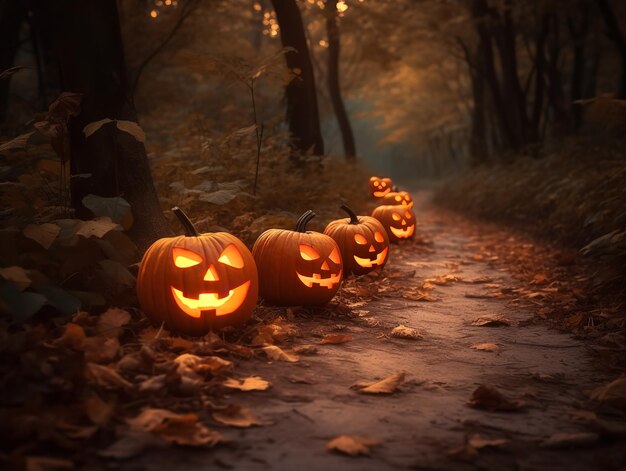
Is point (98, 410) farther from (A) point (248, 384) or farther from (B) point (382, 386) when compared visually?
(B) point (382, 386)

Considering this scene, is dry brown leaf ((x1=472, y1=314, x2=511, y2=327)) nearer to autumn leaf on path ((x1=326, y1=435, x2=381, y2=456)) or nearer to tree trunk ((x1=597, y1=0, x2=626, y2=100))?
autumn leaf on path ((x1=326, y1=435, x2=381, y2=456))

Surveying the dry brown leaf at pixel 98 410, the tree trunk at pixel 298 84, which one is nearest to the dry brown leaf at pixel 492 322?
the dry brown leaf at pixel 98 410

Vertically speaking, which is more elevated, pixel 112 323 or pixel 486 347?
pixel 112 323

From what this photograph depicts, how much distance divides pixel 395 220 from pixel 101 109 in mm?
5832

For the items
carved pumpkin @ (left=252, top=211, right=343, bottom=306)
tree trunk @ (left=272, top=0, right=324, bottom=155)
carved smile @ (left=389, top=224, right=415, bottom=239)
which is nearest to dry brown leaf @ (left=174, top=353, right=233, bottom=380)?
carved pumpkin @ (left=252, top=211, right=343, bottom=306)

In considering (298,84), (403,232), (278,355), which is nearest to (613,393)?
(278,355)

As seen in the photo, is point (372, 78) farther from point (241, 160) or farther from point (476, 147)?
point (241, 160)

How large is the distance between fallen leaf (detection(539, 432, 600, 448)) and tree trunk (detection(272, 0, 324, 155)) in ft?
27.1

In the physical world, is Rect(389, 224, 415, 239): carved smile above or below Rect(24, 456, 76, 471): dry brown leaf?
below

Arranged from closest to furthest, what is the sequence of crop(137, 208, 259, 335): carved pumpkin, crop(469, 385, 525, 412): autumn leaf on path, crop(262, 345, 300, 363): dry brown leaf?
crop(469, 385, 525, 412): autumn leaf on path < crop(262, 345, 300, 363): dry brown leaf < crop(137, 208, 259, 335): carved pumpkin

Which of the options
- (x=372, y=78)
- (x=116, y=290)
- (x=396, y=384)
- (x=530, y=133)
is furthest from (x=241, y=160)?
(x=372, y=78)

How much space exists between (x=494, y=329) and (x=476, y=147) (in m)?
20.0

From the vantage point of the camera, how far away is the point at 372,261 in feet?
21.2

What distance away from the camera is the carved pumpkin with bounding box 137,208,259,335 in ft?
11.9
